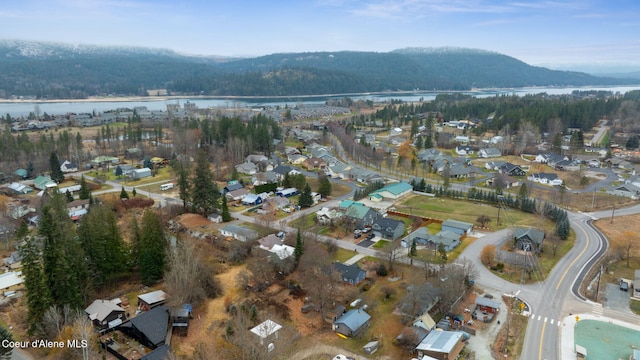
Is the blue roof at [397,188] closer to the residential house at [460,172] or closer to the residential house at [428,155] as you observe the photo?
the residential house at [460,172]

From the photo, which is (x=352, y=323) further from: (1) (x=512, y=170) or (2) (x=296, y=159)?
(1) (x=512, y=170)

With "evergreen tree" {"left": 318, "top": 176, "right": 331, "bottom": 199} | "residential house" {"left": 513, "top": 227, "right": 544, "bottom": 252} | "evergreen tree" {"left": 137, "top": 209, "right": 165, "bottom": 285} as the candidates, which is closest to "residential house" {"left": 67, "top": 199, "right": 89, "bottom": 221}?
"evergreen tree" {"left": 137, "top": 209, "right": 165, "bottom": 285}

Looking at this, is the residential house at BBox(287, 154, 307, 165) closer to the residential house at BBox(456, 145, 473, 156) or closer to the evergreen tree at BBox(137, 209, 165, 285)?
the residential house at BBox(456, 145, 473, 156)

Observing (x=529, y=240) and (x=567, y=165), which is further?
(x=567, y=165)

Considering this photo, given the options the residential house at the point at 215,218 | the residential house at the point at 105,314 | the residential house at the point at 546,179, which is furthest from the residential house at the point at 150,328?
the residential house at the point at 546,179

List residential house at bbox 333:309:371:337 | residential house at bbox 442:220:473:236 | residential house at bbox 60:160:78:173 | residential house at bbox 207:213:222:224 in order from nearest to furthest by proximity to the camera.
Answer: residential house at bbox 333:309:371:337
residential house at bbox 442:220:473:236
residential house at bbox 207:213:222:224
residential house at bbox 60:160:78:173

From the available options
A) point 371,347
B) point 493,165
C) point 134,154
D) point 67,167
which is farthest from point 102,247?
point 493,165
